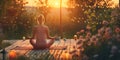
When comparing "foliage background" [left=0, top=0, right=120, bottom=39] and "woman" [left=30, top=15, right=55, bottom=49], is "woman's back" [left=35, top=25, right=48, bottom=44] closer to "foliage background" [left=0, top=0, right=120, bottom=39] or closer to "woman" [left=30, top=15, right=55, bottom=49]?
"woman" [left=30, top=15, right=55, bottom=49]

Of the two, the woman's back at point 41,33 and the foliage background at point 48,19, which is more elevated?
the woman's back at point 41,33

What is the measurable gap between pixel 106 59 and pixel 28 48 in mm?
8261

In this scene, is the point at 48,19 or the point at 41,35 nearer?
the point at 41,35

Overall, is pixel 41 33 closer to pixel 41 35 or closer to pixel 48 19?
pixel 41 35

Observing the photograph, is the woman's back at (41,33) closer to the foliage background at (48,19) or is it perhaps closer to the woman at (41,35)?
the woman at (41,35)

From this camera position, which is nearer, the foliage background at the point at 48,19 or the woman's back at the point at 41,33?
the woman's back at the point at 41,33

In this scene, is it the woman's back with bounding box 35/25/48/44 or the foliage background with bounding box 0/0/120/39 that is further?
the foliage background with bounding box 0/0/120/39

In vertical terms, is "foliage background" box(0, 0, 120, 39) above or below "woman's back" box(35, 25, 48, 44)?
below

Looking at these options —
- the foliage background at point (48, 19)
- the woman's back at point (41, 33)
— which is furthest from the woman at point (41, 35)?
the foliage background at point (48, 19)

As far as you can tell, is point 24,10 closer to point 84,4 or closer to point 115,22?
point 84,4

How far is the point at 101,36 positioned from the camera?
957cm

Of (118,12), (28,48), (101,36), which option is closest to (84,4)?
(28,48)

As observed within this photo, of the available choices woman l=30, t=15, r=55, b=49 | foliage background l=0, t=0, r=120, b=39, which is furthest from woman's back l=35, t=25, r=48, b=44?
foliage background l=0, t=0, r=120, b=39

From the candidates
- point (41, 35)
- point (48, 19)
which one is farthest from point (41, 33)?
point (48, 19)
